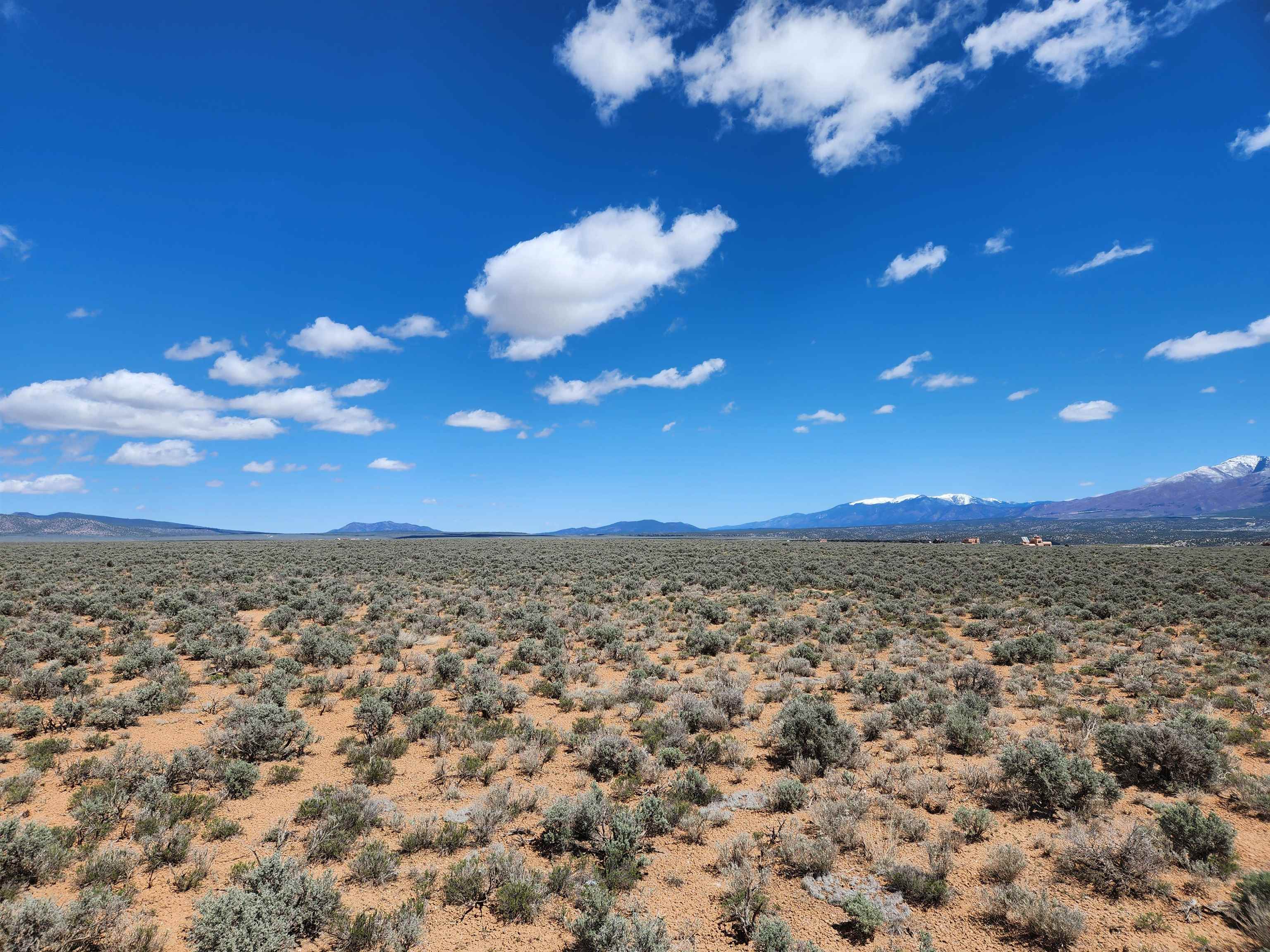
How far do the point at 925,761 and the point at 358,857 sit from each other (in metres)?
8.33

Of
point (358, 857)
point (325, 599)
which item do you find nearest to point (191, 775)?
point (358, 857)

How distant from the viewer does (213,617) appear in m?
17.6

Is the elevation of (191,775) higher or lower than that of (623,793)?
higher

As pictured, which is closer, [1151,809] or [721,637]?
[1151,809]

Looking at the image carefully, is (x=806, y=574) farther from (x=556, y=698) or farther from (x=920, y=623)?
(x=556, y=698)

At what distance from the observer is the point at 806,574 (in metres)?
31.9

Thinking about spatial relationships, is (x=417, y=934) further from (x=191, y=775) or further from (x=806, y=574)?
(x=806, y=574)

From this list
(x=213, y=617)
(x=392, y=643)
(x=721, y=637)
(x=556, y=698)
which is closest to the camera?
(x=556, y=698)

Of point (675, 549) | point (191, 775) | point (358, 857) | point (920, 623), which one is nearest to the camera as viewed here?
point (358, 857)

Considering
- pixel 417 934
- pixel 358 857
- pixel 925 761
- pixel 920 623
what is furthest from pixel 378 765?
pixel 920 623

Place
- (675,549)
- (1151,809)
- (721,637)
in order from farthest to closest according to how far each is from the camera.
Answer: (675,549) < (721,637) < (1151,809)

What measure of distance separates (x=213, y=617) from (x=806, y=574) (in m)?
28.4

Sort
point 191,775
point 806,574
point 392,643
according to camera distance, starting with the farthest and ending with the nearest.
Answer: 1. point 806,574
2. point 392,643
3. point 191,775

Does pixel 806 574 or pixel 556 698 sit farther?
pixel 806 574
